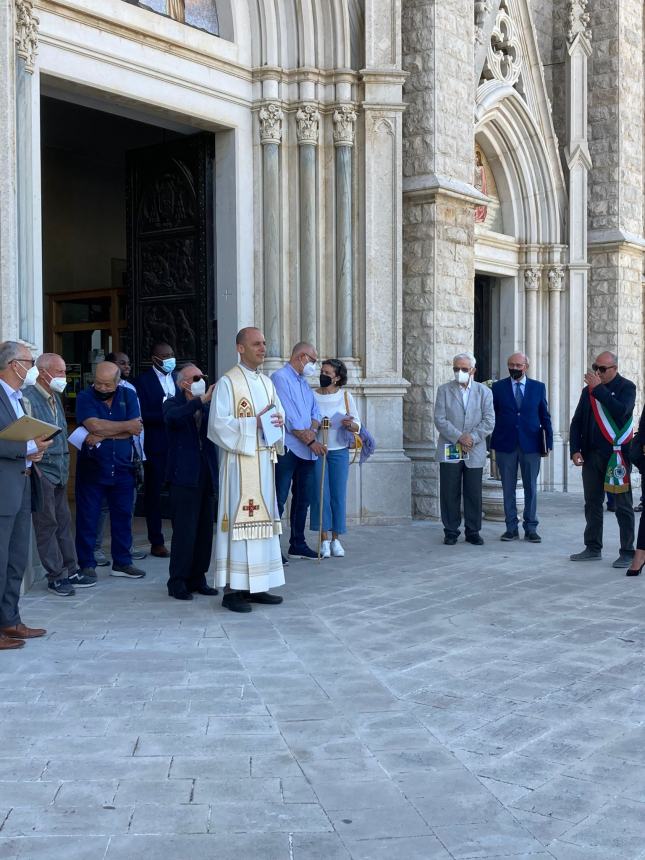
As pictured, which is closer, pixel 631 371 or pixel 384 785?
pixel 384 785

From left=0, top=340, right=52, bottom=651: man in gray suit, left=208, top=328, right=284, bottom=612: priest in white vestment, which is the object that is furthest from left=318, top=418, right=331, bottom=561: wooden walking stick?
left=0, top=340, right=52, bottom=651: man in gray suit

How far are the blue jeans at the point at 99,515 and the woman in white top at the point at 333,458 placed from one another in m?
1.75

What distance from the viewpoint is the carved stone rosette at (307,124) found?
1032 centimetres

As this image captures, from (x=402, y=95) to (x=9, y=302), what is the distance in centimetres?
573

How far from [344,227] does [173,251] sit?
5.80 feet

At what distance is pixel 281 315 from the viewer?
10.4 meters

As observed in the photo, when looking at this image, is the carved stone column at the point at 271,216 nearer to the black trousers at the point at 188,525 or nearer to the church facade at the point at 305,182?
the church facade at the point at 305,182

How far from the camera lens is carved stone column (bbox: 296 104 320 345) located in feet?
34.0

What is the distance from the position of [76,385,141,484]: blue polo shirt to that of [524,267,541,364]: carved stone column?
8158 millimetres

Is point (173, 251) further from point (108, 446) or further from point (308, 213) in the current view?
point (108, 446)

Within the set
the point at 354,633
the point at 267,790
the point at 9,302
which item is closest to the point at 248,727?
the point at 267,790

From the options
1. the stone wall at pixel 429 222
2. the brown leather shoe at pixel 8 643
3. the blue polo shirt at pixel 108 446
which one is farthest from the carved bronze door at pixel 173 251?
the brown leather shoe at pixel 8 643

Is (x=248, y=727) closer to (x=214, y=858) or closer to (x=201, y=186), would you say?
(x=214, y=858)

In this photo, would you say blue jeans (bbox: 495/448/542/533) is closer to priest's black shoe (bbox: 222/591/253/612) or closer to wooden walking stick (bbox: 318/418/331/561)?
wooden walking stick (bbox: 318/418/331/561)
